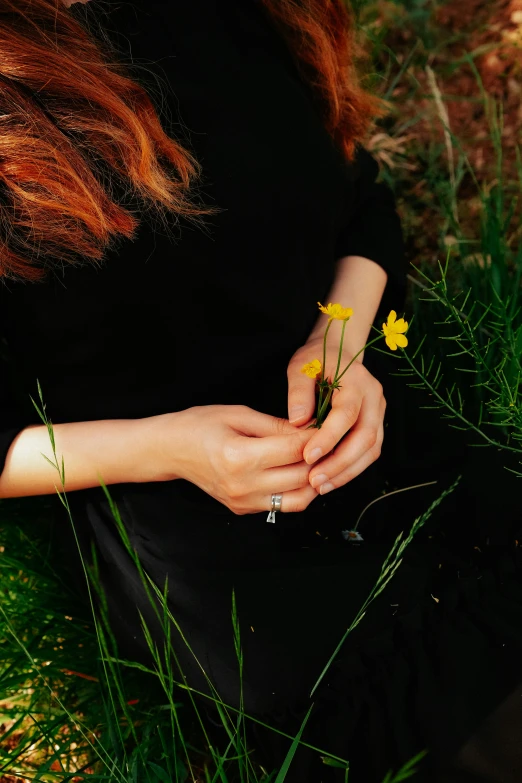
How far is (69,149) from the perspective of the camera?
94cm

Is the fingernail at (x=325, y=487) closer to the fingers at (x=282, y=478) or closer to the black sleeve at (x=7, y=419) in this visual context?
the fingers at (x=282, y=478)

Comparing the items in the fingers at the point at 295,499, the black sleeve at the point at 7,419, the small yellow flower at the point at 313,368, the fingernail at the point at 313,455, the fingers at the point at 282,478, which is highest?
the small yellow flower at the point at 313,368

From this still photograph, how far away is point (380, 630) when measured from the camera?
1065mm

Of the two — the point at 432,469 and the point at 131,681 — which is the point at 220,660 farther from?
the point at 432,469

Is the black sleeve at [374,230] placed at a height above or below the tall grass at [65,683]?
above

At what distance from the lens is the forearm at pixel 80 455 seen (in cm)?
108

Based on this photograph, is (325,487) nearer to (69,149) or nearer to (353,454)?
(353,454)

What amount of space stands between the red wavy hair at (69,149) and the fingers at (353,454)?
46cm

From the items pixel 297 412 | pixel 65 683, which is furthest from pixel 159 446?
pixel 65 683

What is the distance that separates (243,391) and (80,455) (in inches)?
13.4

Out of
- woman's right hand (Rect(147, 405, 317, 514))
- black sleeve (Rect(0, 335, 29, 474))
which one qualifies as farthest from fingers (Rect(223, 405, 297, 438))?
black sleeve (Rect(0, 335, 29, 474))

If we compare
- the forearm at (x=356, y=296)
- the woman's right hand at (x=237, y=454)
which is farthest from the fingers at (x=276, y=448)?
the forearm at (x=356, y=296)

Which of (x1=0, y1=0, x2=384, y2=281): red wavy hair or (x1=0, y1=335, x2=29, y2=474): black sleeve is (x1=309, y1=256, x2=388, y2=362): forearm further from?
(x1=0, y1=335, x2=29, y2=474): black sleeve

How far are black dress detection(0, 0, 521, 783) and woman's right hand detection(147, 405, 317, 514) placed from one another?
11cm
